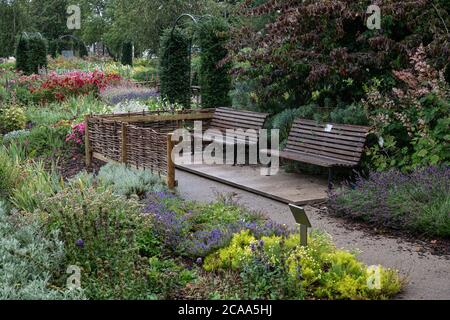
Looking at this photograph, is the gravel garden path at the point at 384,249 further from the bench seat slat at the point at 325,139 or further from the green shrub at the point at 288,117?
the green shrub at the point at 288,117

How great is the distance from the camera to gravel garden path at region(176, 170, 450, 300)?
4.76 meters

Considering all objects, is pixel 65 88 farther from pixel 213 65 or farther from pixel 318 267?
pixel 318 267

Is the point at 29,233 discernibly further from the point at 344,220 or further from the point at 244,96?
the point at 244,96

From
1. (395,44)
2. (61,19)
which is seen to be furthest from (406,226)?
(61,19)

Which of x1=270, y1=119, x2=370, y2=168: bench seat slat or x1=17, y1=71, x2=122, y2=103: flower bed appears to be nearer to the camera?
x1=270, y1=119, x2=370, y2=168: bench seat slat

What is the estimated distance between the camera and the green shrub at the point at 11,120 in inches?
508

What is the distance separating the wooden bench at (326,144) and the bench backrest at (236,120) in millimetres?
1044

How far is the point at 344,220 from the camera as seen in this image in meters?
6.76

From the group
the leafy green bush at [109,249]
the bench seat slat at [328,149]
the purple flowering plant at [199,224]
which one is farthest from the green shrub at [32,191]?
the bench seat slat at [328,149]

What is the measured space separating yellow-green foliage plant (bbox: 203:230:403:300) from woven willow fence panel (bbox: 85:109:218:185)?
2.98 meters

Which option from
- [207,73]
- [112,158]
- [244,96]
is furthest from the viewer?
[207,73]

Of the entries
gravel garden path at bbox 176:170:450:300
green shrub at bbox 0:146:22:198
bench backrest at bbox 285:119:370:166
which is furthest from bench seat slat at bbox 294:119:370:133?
green shrub at bbox 0:146:22:198

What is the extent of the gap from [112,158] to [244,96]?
9.09 ft

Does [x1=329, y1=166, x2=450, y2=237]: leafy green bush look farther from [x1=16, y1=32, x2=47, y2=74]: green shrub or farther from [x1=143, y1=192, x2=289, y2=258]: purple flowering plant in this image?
[x1=16, y1=32, x2=47, y2=74]: green shrub
